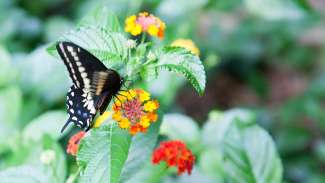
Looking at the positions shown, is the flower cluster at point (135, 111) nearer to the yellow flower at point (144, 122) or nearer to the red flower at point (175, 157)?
the yellow flower at point (144, 122)

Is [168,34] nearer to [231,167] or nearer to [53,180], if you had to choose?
[231,167]

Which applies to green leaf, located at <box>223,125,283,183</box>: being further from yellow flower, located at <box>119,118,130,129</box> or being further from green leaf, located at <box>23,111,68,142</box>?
green leaf, located at <box>23,111,68,142</box>

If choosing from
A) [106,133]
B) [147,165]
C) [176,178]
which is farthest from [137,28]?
[176,178]

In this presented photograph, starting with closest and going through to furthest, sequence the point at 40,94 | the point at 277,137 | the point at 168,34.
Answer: the point at 40,94
the point at 168,34
the point at 277,137

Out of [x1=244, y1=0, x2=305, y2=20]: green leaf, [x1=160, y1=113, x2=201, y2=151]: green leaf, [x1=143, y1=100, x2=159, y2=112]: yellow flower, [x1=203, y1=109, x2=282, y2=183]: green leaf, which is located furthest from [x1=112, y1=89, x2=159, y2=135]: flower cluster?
[x1=244, y1=0, x2=305, y2=20]: green leaf

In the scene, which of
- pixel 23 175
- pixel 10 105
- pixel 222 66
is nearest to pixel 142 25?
pixel 23 175

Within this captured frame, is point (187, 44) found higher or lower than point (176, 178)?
higher
